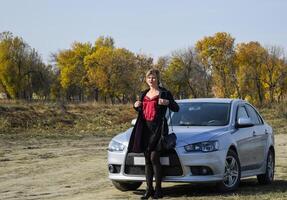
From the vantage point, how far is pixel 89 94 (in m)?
105

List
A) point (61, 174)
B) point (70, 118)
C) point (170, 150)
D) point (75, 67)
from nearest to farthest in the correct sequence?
1. point (170, 150)
2. point (61, 174)
3. point (70, 118)
4. point (75, 67)

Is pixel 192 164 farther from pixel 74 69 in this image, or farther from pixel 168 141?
pixel 74 69

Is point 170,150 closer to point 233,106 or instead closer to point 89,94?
point 233,106

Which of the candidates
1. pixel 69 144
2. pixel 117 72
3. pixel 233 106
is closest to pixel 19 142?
pixel 69 144

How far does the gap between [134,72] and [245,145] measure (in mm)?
82099

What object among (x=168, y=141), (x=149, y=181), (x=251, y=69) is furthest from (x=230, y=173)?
(x=251, y=69)

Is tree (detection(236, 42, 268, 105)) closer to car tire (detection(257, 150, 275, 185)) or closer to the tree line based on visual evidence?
the tree line

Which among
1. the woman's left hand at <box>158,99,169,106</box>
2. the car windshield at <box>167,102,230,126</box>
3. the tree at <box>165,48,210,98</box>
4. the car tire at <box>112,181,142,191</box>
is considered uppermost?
the tree at <box>165,48,210,98</box>

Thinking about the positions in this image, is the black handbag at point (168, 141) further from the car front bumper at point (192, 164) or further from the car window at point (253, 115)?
the car window at point (253, 115)

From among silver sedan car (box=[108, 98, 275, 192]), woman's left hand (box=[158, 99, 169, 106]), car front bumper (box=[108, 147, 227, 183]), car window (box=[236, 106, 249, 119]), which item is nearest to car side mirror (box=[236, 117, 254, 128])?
silver sedan car (box=[108, 98, 275, 192])

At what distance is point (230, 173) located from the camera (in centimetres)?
984

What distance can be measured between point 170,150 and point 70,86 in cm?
9466

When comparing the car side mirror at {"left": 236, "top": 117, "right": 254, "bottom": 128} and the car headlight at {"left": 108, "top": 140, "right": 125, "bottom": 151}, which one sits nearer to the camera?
the car headlight at {"left": 108, "top": 140, "right": 125, "bottom": 151}

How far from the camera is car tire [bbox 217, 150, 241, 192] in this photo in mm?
9672
